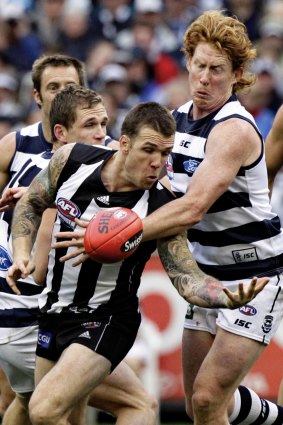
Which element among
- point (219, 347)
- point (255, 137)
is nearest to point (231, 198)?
point (255, 137)

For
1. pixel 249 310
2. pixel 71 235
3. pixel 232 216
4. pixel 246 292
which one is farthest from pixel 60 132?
pixel 246 292

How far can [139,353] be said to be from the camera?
10.3 meters

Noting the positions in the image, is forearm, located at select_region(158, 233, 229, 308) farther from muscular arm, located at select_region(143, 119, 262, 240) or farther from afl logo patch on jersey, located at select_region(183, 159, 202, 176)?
afl logo patch on jersey, located at select_region(183, 159, 202, 176)

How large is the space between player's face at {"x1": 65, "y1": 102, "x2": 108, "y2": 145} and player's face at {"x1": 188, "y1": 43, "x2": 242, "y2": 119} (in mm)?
600

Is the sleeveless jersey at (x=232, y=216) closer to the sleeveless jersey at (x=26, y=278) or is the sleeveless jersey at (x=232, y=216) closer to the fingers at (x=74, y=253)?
the sleeveless jersey at (x=26, y=278)

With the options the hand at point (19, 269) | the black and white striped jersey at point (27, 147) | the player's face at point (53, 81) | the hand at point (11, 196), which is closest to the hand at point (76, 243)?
the hand at point (19, 269)

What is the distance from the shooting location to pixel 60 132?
6812mm

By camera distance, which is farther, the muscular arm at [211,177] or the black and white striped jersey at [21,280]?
the black and white striped jersey at [21,280]

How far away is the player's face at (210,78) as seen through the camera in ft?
21.4

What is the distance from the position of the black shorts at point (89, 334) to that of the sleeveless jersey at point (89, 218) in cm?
5

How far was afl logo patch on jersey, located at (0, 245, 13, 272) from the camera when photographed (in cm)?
721

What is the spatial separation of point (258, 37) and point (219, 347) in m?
8.92

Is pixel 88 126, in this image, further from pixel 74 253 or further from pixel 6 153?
pixel 74 253

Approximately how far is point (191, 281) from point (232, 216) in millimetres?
653
